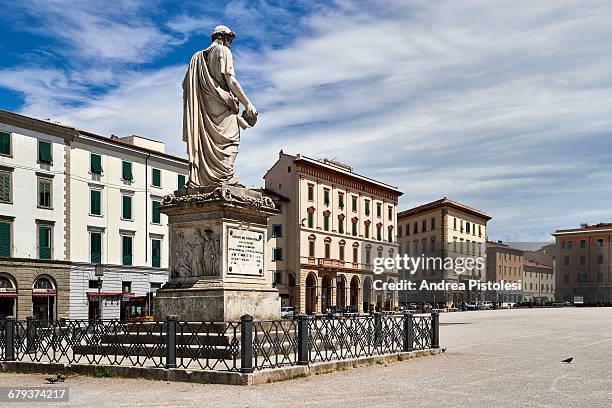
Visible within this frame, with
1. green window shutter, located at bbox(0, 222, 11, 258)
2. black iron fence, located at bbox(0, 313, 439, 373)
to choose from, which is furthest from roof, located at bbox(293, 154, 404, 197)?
black iron fence, located at bbox(0, 313, 439, 373)

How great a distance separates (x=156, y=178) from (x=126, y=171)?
323 cm

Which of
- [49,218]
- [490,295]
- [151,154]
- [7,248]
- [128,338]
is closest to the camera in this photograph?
[128,338]

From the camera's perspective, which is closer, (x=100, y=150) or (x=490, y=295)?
(x=100, y=150)

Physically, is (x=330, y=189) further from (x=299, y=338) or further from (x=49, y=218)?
(x=299, y=338)

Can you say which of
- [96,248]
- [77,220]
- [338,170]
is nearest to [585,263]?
[338,170]

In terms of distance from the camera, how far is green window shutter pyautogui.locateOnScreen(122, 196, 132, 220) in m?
53.1

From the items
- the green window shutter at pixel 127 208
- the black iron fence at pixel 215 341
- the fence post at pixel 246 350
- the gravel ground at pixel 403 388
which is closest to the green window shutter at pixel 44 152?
the green window shutter at pixel 127 208

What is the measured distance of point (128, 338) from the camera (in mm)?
16031

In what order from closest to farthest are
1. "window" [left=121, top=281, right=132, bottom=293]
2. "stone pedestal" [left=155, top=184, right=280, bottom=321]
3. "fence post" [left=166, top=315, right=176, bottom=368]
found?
"fence post" [left=166, top=315, right=176, bottom=368] → "stone pedestal" [left=155, top=184, right=280, bottom=321] → "window" [left=121, top=281, right=132, bottom=293]

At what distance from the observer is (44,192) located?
153 feet

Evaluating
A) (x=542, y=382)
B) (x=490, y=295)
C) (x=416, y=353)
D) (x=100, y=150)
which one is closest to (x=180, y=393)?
(x=542, y=382)

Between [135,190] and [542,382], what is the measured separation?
44.1m

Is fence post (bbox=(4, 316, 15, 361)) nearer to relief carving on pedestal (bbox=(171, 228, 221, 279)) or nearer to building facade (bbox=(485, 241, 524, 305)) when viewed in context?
relief carving on pedestal (bbox=(171, 228, 221, 279))

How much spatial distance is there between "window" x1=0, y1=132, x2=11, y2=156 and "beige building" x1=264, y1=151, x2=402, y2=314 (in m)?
28.1
